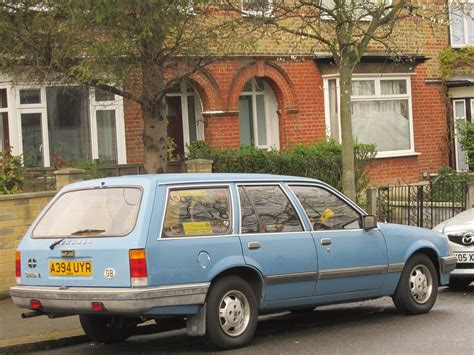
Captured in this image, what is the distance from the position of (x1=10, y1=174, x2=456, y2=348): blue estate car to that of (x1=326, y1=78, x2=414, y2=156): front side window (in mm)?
12056

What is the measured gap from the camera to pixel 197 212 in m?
8.24

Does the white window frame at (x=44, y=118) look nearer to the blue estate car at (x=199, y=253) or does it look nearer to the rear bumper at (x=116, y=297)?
the blue estate car at (x=199, y=253)

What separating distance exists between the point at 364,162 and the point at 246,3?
576 centimetres

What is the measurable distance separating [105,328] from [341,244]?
259 cm

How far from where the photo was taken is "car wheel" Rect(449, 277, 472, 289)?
12.5 m

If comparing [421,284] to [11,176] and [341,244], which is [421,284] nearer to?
[341,244]

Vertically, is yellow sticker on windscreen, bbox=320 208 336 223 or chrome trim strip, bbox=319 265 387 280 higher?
yellow sticker on windscreen, bbox=320 208 336 223

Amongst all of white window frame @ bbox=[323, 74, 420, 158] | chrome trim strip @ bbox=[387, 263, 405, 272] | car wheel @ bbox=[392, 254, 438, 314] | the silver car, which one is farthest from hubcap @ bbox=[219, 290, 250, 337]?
white window frame @ bbox=[323, 74, 420, 158]

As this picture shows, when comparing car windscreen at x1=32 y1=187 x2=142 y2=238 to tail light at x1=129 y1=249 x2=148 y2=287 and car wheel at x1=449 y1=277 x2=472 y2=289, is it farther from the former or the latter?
car wheel at x1=449 y1=277 x2=472 y2=289

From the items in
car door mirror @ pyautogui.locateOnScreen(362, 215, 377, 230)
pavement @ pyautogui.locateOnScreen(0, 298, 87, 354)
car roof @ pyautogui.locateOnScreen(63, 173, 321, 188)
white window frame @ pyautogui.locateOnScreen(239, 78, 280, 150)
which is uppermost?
white window frame @ pyautogui.locateOnScreen(239, 78, 280, 150)

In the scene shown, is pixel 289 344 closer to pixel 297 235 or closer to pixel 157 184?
pixel 297 235

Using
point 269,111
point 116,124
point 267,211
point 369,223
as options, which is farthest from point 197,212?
point 269,111

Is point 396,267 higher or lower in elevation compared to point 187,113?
lower

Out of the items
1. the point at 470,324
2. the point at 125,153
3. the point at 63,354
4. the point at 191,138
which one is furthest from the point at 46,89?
the point at 470,324
